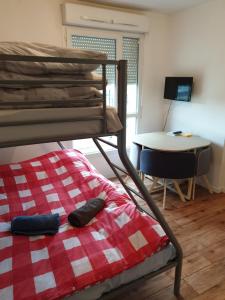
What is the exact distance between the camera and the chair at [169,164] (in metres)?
2.67

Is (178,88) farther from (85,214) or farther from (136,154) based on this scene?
(85,214)

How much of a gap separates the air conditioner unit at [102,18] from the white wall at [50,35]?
152 mm

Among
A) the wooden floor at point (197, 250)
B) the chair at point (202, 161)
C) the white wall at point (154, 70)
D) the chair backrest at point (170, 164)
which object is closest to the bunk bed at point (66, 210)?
the wooden floor at point (197, 250)

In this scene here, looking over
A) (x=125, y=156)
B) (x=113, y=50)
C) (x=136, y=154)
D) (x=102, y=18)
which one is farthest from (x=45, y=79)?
(x=113, y=50)

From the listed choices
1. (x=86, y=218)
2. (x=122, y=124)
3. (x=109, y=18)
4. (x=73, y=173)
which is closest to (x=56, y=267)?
(x=86, y=218)

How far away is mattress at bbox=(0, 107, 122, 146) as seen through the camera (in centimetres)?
105

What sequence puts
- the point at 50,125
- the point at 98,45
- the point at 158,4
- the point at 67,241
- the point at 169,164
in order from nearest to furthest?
the point at 50,125 → the point at 67,241 → the point at 169,164 → the point at 158,4 → the point at 98,45

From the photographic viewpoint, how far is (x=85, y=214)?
1.72m

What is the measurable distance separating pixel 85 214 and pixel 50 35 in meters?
2.17

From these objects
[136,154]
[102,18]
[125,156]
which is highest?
[102,18]

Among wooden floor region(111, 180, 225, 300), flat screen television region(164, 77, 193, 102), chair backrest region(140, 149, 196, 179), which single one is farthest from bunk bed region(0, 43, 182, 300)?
flat screen television region(164, 77, 193, 102)

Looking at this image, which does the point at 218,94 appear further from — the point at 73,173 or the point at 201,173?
the point at 73,173

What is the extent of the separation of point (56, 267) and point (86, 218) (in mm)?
431

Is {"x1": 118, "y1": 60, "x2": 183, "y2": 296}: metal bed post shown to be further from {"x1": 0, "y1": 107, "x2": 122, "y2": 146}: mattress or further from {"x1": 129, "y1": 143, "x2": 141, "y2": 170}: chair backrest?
{"x1": 129, "y1": 143, "x2": 141, "y2": 170}: chair backrest
